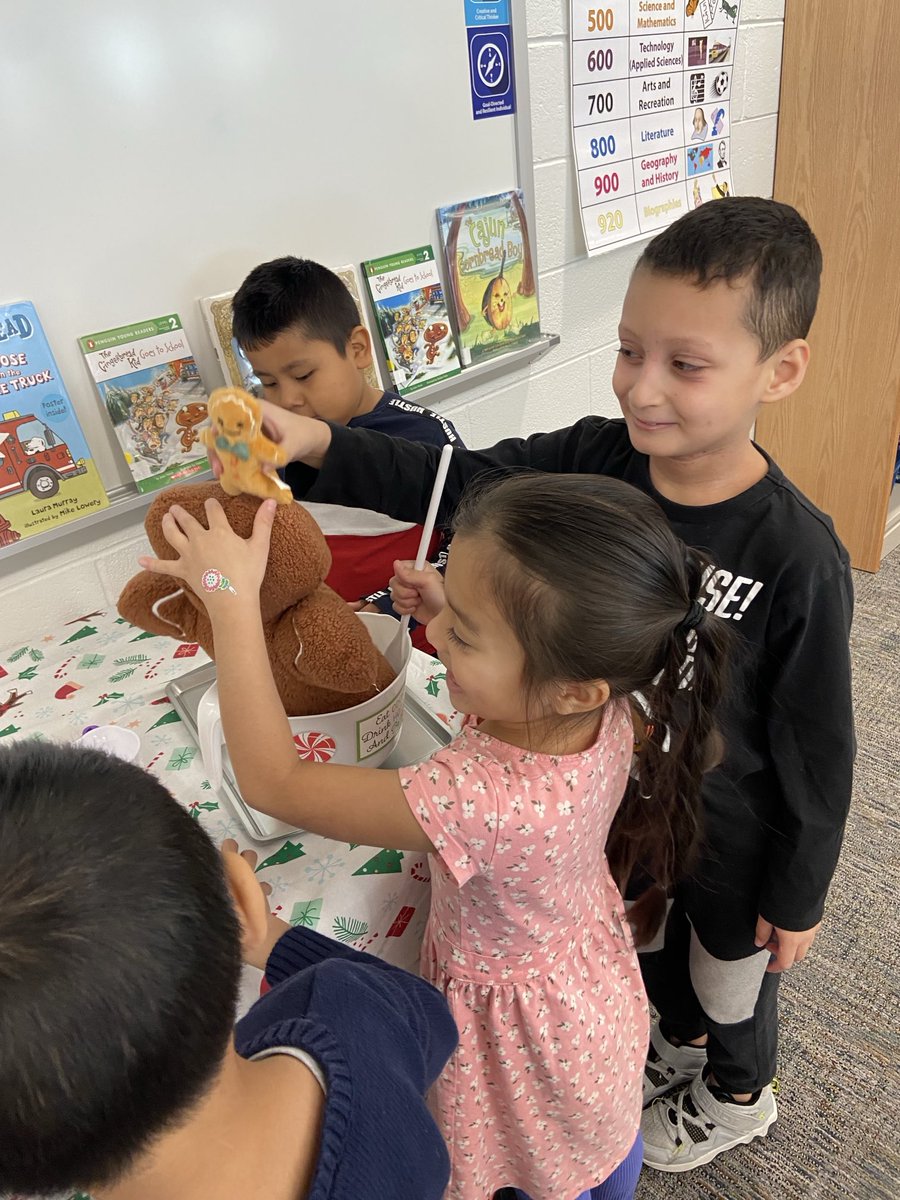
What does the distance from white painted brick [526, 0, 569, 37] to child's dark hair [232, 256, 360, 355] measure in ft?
2.34

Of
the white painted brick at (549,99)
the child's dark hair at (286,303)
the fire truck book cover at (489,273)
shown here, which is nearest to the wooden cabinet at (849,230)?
the white painted brick at (549,99)

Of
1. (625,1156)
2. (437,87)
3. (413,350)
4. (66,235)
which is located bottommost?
(625,1156)

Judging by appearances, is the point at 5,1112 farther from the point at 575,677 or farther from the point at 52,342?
the point at 52,342

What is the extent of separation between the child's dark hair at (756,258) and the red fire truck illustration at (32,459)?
817 millimetres

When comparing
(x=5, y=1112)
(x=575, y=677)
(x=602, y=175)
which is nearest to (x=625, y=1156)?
(x=575, y=677)

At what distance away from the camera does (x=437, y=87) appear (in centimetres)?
134

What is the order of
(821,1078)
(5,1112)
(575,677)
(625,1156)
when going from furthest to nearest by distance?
(821,1078) → (625,1156) → (575,677) → (5,1112)

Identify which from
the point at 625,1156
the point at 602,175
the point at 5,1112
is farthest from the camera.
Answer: the point at 602,175

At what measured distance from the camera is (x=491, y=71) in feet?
4.61

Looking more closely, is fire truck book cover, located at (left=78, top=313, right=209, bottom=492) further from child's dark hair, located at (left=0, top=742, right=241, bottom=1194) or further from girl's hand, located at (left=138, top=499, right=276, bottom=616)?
child's dark hair, located at (left=0, top=742, right=241, bottom=1194)

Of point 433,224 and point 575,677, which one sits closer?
point 575,677

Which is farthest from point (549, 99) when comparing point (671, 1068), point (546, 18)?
point (671, 1068)

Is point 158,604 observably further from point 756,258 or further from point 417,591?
point 756,258

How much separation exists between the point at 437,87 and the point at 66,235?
0.72 m
